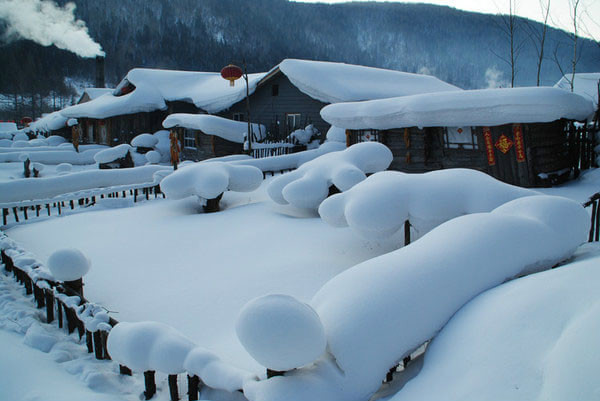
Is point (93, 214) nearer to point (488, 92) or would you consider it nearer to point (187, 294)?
point (187, 294)

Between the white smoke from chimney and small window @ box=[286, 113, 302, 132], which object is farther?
the white smoke from chimney

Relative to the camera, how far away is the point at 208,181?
1037 centimetres

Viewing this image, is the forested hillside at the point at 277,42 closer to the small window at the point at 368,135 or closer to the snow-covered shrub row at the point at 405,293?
the small window at the point at 368,135

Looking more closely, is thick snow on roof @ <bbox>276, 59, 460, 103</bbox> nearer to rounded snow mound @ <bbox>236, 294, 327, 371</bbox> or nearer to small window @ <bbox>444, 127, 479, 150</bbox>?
small window @ <bbox>444, 127, 479, 150</bbox>

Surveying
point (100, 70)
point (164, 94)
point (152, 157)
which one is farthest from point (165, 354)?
point (100, 70)

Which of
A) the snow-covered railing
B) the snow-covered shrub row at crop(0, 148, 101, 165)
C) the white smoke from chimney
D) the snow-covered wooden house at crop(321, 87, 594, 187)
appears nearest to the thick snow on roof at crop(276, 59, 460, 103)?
the snow-covered wooden house at crop(321, 87, 594, 187)

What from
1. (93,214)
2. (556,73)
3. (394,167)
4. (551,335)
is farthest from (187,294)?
(556,73)

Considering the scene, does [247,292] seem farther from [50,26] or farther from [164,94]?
[50,26]

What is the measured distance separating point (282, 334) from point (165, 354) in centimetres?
131

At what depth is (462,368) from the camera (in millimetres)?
2545

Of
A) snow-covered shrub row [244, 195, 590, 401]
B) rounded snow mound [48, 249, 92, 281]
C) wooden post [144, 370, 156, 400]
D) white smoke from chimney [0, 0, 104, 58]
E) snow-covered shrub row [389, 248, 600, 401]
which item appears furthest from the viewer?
white smoke from chimney [0, 0, 104, 58]

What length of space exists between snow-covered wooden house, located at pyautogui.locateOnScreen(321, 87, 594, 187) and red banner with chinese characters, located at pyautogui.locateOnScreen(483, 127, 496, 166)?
0.08 ft

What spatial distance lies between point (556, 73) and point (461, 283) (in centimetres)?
11472

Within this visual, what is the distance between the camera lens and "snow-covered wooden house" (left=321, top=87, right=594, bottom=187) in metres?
10.3
